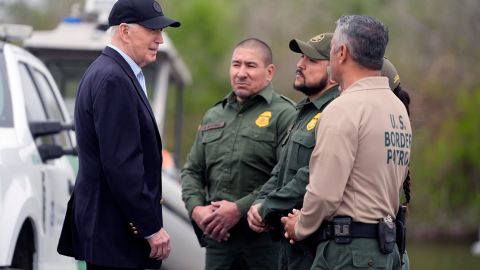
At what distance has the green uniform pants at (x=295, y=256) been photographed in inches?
210

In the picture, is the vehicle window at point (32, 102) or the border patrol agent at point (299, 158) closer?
the border patrol agent at point (299, 158)

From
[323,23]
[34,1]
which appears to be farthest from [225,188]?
[34,1]

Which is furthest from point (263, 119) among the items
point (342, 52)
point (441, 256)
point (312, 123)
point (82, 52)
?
point (441, 256)

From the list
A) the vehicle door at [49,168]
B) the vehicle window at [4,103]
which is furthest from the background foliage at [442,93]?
the vehicle window at [4,103]

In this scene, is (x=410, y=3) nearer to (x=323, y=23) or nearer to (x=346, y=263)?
(x=323, y=23)

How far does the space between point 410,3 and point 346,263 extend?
78.1ft

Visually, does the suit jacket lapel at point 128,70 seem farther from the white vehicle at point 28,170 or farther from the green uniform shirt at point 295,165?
the white vehicle at point 28,170

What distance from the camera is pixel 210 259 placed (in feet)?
21.9

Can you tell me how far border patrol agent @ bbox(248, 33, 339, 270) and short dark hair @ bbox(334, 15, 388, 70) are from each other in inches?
19.8

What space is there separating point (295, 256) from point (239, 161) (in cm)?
125

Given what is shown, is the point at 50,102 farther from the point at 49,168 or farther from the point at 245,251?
the point at 245,251

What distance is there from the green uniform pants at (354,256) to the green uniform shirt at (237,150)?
4.87ft

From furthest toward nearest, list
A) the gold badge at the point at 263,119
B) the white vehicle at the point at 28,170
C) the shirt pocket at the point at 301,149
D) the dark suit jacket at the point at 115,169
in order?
the gold badge at the point at 263,119 < the white vehicle at the point at 28,170 < the shirt pocket at the point at 301,149 < the dark suit jacket at the point at 115,169

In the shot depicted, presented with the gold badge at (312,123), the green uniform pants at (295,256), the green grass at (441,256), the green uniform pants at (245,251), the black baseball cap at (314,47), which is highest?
the black baseball cap at (314,47)
